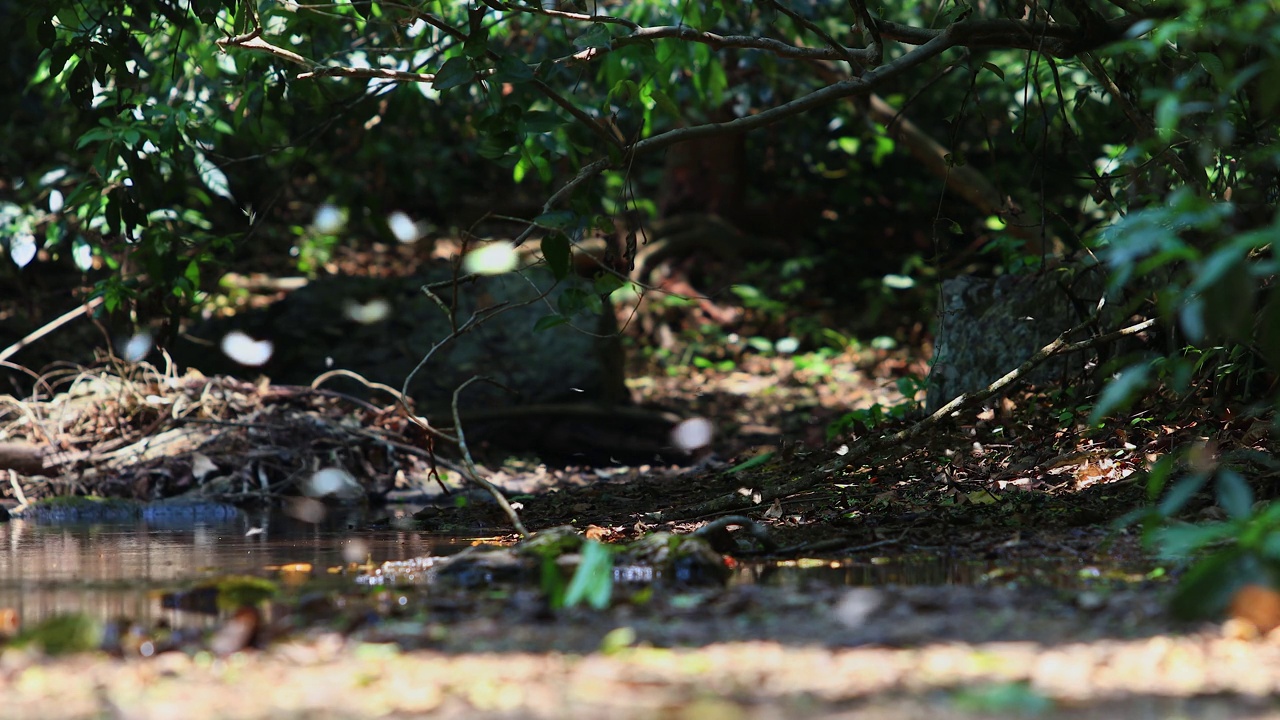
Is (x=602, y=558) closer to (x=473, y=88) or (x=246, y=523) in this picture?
(x=246, y=523)

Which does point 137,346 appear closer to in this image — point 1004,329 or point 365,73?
point 365,73

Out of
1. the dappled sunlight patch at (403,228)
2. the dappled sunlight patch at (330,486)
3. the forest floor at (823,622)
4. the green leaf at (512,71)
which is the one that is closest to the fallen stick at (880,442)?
the forest floor at (823,622)

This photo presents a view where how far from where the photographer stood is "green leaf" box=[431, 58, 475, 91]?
124 inches

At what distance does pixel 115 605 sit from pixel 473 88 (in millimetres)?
5848

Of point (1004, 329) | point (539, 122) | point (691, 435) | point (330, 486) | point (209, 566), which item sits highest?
point (539, 122)

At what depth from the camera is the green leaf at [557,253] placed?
311 cm

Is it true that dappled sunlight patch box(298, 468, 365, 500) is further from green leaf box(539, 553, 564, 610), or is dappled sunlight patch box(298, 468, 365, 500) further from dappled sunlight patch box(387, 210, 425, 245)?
dappled sunlight patch box(387, 210, 425, 245)

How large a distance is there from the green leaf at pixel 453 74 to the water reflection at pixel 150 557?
4.25 ft

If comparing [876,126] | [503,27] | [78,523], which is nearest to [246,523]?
[78,523]

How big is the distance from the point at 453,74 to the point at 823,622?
1949mm

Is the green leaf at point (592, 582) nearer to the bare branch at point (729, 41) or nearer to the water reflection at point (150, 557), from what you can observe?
the water reflection at point (150, 557)

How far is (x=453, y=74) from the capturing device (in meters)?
3.20

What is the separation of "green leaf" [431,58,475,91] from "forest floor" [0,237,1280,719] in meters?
1.32

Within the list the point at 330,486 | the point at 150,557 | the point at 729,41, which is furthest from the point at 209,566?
the point at 330,486
